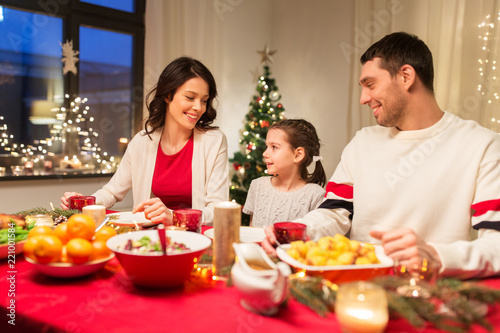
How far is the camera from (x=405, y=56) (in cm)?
169

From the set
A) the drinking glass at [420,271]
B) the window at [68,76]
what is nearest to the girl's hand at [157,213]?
the drinking glass at [420,271]

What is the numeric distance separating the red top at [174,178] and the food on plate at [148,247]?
132 centimetres

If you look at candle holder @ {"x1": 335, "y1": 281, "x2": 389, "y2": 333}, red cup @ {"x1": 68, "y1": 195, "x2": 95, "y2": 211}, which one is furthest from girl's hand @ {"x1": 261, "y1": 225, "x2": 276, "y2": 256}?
red cup @ {"x1": 68, "y1": 195, "x2": 95, "y2": 211}

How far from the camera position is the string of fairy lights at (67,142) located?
3.73 m

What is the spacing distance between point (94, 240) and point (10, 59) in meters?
3.28

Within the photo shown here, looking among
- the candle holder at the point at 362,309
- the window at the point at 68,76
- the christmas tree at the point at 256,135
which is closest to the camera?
the candle holder at the point at 362,309

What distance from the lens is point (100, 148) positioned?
13.8ft

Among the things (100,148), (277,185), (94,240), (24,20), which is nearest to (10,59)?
(24,20)

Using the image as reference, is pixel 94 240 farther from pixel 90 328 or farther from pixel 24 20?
pixel 24 20

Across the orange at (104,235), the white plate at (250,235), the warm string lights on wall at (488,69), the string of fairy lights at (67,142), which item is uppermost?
the warm string lights on wall at (488,69)

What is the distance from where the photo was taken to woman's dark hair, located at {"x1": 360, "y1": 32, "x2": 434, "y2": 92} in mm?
1691

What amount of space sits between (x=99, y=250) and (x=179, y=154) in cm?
141

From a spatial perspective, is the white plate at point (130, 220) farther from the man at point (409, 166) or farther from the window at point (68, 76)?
the window at point (68, 76)

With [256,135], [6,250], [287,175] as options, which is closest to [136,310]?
[6,250]
